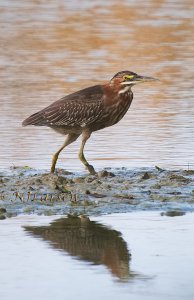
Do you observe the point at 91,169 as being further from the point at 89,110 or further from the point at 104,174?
the point at 89,110

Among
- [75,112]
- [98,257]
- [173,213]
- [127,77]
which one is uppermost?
[127,77]

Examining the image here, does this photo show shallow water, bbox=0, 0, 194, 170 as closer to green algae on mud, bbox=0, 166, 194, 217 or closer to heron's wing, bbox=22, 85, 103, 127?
heron's wing, bbox=22, 85, 103, 127

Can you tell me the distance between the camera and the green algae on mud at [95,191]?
1180cm

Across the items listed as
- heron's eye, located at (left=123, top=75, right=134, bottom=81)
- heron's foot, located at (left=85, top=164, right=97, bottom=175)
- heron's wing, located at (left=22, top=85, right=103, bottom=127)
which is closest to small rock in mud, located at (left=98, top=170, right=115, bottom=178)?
heron's foot, located at (left=85, top=164, right=97, bottom=175)

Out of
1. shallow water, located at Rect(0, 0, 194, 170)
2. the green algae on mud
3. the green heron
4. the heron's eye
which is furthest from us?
shallow water, located at Rect(0, 0, 194, 170)

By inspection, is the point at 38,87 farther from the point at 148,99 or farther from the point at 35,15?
the point at 35,15

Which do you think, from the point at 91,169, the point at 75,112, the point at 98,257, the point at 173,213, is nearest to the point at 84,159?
the point at 91,169

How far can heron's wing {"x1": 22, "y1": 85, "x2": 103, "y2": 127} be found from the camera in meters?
13.6

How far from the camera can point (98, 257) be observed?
995cm

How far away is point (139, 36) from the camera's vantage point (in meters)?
27.5

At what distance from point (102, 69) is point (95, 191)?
10.2m

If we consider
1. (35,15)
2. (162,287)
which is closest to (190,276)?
(162,287)

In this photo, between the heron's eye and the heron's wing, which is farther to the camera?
the heron's eye

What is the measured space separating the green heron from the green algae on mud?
20.1 inches
